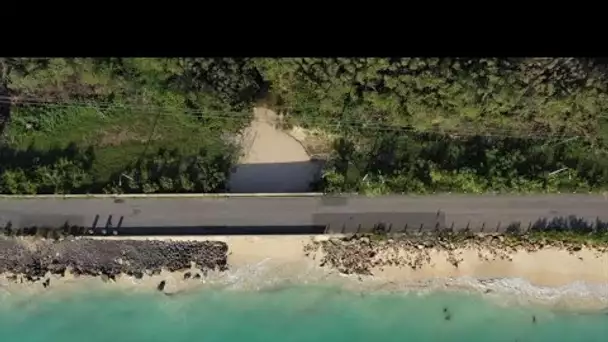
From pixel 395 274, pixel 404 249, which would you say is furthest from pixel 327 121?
pixel 395 274

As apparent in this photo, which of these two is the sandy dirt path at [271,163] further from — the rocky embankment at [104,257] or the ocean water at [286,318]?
the ocean water at [286,318]

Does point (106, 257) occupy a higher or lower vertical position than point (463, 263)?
lower

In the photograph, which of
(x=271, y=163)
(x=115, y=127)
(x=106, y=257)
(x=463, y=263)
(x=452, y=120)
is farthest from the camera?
(x=115, y=127)

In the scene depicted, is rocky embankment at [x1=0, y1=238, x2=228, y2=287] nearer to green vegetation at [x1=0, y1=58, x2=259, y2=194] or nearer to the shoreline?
the shoreline

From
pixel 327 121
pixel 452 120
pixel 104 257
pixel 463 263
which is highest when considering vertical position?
pixel 452 120

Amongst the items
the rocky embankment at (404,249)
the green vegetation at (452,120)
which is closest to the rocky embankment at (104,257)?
the rocky embankment at (404,249)

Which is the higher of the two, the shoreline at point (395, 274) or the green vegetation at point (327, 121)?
the green vegetation at point (327, 121)

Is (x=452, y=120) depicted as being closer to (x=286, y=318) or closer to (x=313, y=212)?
(x=313, y=212)

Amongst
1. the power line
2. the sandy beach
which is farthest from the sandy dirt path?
the sandy beach
